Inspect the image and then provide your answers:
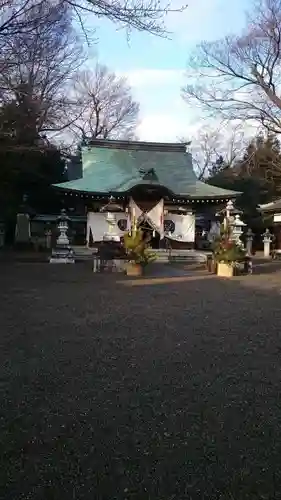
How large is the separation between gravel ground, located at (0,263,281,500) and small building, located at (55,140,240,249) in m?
14.0

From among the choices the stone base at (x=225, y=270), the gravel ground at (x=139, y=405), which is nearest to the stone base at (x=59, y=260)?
the stone base at (x=225, y=270)

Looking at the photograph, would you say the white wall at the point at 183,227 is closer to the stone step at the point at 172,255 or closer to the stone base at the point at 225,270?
the stone step at the point at 172,255

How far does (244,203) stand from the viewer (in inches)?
1252

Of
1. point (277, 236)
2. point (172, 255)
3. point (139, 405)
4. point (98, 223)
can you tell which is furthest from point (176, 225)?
point (139, 405)

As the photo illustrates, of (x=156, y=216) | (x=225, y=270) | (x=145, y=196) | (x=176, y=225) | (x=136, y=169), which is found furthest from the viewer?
(x=136, y=169)

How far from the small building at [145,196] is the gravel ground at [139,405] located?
14018 millimetres

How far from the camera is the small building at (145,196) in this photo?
70.1ft

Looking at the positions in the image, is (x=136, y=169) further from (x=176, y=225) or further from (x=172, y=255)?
(x=172, y=255)

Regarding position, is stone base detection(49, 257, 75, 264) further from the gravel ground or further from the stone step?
the gravel ground

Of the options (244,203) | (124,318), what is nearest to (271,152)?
(244,203)

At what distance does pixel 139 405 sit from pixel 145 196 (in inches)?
738

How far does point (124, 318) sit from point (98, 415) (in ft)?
11.8

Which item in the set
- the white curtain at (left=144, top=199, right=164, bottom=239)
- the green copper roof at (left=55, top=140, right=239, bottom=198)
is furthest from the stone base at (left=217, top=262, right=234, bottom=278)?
the white curtain at (left=144, top=199, right=164, bottom=239)

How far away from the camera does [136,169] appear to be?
990 inches
